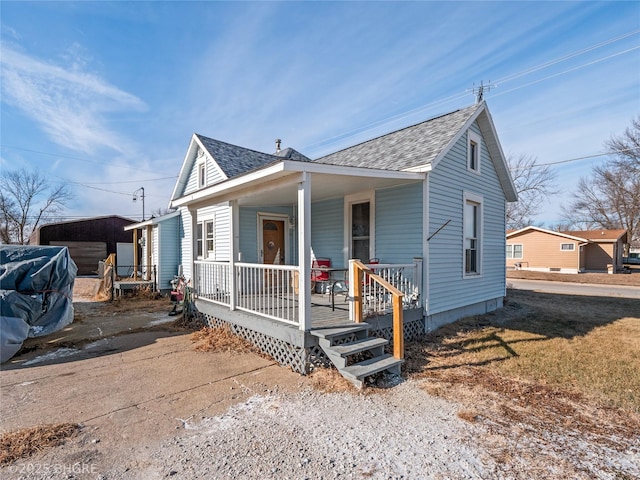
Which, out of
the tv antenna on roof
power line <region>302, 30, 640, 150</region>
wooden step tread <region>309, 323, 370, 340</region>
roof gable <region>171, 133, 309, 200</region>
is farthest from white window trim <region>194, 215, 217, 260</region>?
power line <region>302, 30, 640, 150</region>

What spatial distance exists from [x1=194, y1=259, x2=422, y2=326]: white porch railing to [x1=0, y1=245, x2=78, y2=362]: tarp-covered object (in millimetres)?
2909

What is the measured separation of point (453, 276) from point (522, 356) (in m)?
2.39

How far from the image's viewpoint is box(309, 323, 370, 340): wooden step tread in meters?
4.45

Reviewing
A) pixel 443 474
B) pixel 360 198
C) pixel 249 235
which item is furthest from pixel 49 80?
pixel 443 474

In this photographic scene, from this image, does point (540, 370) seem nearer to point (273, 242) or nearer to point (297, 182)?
point (297, 182)

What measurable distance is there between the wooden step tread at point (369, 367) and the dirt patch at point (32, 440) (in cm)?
292

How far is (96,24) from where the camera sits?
6.99 meters

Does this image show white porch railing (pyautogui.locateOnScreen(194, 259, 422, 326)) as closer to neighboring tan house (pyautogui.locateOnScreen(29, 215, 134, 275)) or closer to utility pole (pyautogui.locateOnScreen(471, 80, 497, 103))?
utility pole (pyautogui.locateOnScreen(471, 80, 497, 103))

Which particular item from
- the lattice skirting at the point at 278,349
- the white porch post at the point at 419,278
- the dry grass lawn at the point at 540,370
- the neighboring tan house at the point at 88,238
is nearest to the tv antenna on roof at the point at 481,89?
the dry grass lawn at the point at 540,370

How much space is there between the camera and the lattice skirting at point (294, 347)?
459 centimetres

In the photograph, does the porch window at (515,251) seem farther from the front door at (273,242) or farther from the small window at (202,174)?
the small window at (202,174)

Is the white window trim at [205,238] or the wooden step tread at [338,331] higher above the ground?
the white window trim at [205,238]

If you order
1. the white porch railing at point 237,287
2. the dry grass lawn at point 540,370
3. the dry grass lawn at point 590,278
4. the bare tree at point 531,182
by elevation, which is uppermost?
the bare tree at point 531,182

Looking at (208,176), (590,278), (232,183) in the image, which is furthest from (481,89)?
(590,278)
